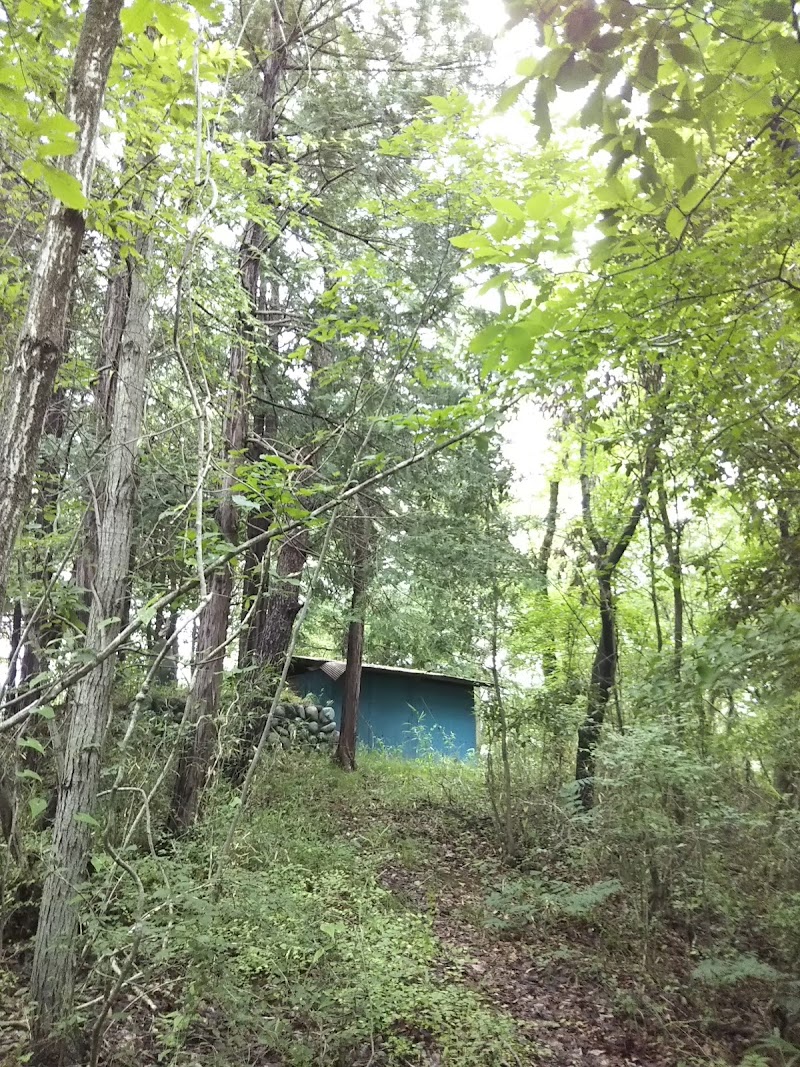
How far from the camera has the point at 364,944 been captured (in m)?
4.79

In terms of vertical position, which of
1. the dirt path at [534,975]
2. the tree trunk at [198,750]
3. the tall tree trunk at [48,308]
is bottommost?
the dirt path at [534,975]

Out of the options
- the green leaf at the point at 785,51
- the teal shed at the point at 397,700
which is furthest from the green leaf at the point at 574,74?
the teal shed at the point at 397,700

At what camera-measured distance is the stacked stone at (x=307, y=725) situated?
12.5 m

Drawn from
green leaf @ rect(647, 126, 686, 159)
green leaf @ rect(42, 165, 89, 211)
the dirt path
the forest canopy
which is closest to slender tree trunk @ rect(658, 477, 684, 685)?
the forest canopy

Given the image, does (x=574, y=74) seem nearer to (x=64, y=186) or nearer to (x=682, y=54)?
(x=682, y=54)

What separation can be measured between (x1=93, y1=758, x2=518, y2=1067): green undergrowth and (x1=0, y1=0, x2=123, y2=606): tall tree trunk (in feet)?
6.53

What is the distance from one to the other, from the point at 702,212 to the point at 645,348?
65 centimetres

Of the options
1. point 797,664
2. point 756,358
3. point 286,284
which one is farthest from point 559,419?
point 797,664

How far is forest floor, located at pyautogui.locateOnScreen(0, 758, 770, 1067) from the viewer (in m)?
3.78

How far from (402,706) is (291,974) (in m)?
13.5

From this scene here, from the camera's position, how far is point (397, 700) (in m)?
17.8

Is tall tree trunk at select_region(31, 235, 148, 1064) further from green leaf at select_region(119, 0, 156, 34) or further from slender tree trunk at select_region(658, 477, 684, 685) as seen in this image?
slender tree trunk at select_region(658, 477, 684, 685)

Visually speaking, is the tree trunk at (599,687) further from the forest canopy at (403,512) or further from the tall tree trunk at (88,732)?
the tall tree trunk at (88,732)

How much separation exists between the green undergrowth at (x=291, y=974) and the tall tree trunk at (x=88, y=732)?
9.8 inches
